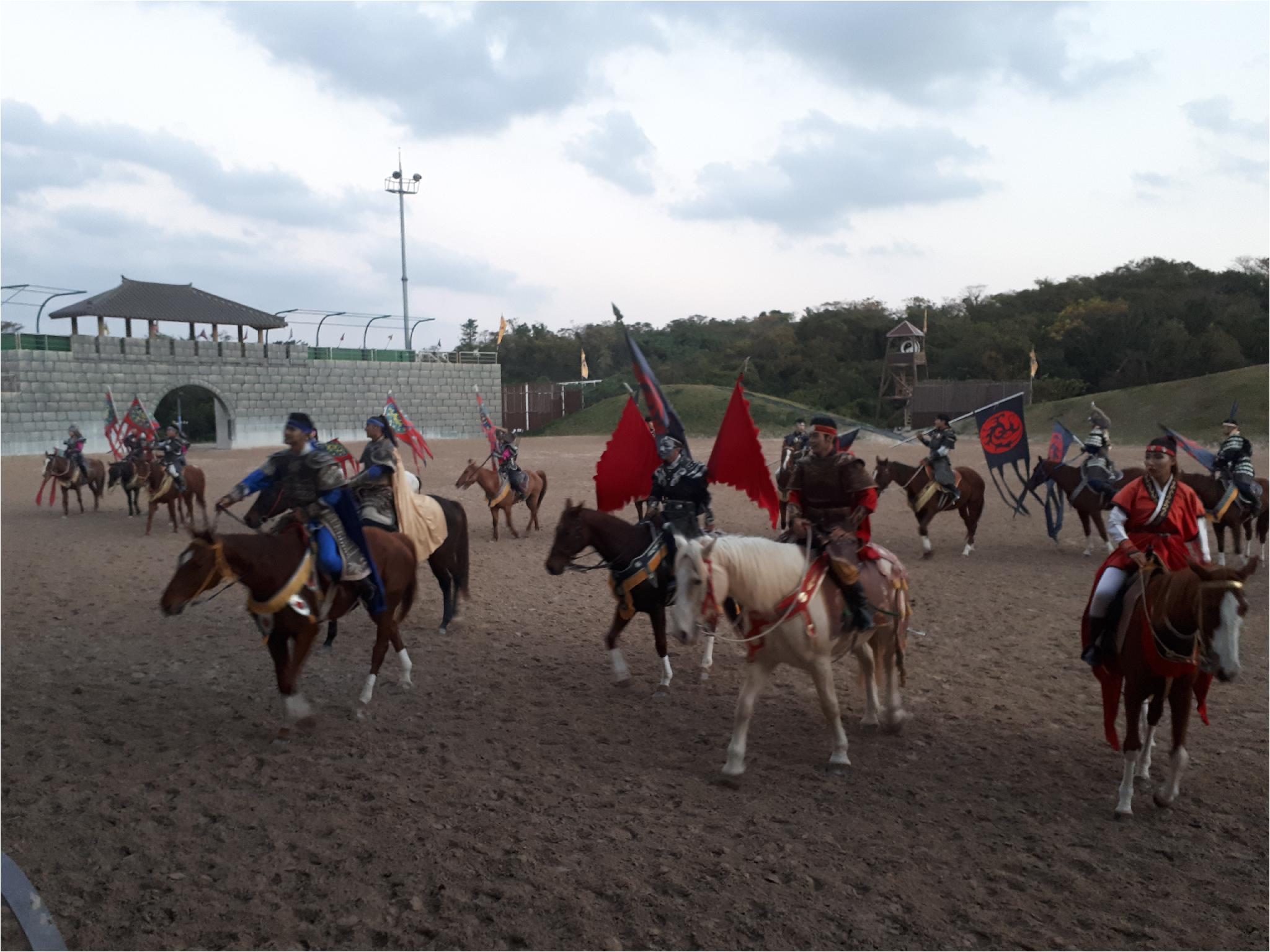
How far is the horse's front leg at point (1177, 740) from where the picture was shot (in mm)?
4832

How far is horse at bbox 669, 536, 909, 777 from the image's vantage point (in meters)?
5.05

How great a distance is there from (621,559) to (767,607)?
1.84 metres

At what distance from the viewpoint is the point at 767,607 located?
5242mm

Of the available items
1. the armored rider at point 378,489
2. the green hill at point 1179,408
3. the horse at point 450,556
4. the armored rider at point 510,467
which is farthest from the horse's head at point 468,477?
the green hill at point 1179,408

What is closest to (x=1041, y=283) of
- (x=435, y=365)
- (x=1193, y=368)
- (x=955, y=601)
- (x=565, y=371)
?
(x=1193, y=368)

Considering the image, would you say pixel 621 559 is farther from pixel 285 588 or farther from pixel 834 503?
pixel 285 588

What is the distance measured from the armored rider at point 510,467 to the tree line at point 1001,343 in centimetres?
2726

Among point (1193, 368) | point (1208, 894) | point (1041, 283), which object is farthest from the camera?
point (1041, 283)

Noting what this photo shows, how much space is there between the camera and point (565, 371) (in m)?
65.4

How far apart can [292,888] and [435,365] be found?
4227 cm

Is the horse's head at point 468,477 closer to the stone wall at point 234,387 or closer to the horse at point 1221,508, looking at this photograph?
the horse at point 1221,508

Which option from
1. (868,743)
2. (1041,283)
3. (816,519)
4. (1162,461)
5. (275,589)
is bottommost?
(868,743)

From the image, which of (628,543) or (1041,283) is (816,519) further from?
(1041,283)

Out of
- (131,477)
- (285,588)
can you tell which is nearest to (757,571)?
(285,588)
